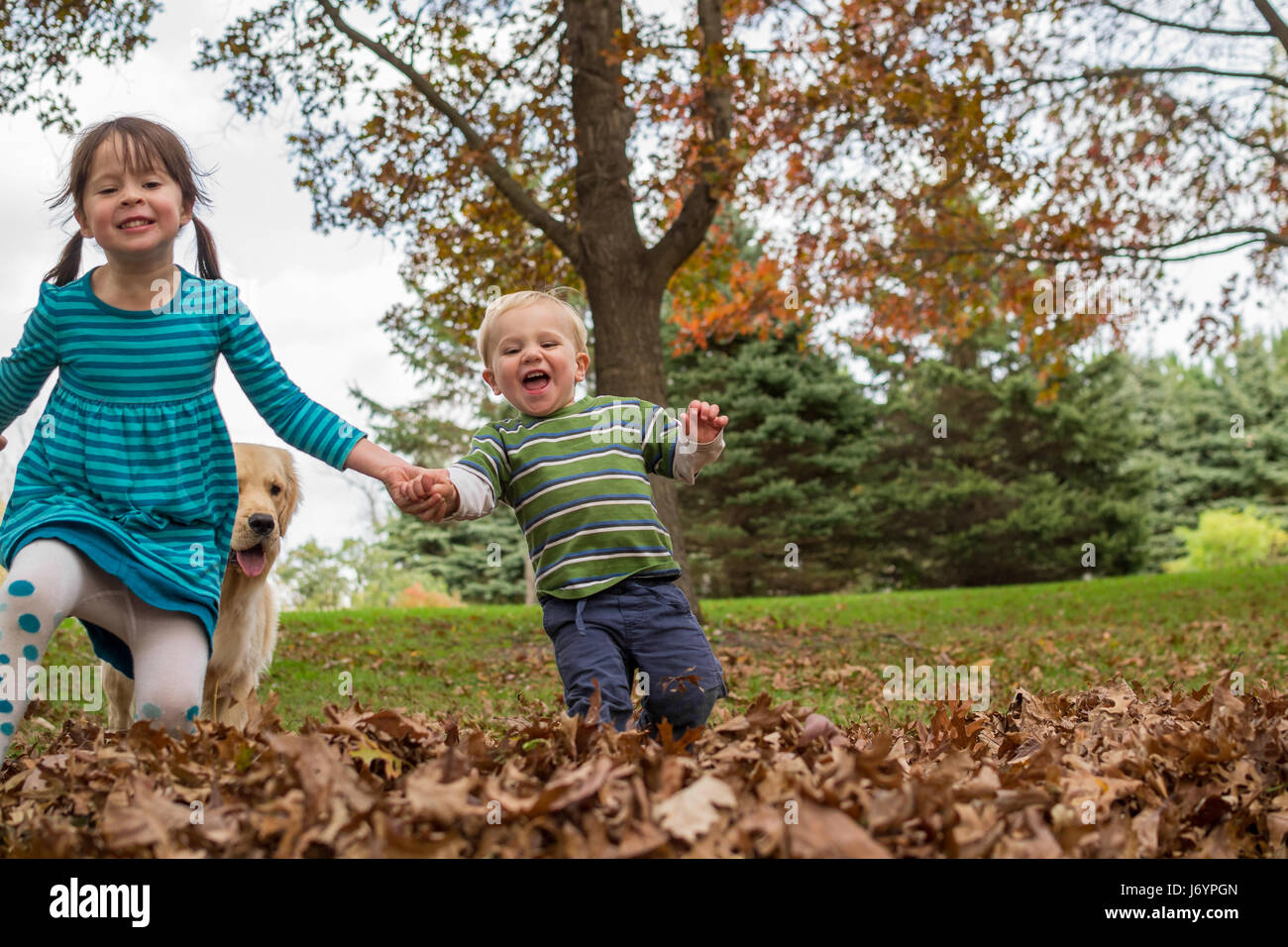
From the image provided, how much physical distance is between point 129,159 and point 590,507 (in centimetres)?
171

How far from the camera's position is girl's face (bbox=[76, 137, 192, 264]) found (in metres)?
2.94

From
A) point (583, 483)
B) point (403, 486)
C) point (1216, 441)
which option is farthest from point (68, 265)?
point (1216, 441)

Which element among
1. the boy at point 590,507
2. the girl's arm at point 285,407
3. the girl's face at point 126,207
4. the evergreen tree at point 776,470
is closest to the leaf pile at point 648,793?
the boy at point 590,507

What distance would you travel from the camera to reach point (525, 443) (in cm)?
328

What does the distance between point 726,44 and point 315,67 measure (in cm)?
436

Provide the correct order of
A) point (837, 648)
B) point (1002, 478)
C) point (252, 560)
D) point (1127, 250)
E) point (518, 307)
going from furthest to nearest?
1. point (1002, 478)
2. point (1127, 250)
3. point (837, 648)
4. point (252, 560)
5. point (518, 307)

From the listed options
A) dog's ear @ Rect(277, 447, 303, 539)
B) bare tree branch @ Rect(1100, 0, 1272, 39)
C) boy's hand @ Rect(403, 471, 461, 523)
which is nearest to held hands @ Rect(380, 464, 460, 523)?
boy's hand @ Rect(403, 471, 461, 523)

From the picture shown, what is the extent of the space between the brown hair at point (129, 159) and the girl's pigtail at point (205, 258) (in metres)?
0.16

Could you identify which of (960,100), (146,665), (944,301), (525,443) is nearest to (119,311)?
(146,665)

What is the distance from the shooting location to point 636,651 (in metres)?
3.14

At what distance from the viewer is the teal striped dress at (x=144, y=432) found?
2.86m

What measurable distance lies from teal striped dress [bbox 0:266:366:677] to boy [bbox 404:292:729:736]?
53 centimetres

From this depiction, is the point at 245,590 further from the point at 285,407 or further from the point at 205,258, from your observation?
the point at 205,258

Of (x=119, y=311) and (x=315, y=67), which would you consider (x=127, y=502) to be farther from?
(x=315, y=67)
